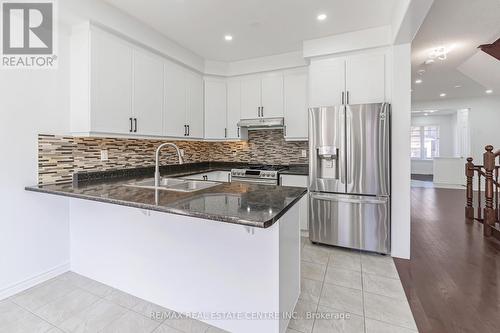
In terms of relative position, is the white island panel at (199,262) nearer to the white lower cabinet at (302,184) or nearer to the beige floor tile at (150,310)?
the beige floor tile at (150,310)

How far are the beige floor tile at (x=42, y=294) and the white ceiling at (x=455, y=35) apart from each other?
453 centimetres

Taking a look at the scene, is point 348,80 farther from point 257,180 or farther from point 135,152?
point 135,152

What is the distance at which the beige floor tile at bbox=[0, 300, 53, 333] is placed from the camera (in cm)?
172

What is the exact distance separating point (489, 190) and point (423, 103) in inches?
218

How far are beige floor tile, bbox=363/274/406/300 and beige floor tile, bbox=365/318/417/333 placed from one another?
1.33 ft

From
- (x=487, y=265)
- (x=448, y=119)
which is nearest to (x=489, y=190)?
(x=487, y=265)

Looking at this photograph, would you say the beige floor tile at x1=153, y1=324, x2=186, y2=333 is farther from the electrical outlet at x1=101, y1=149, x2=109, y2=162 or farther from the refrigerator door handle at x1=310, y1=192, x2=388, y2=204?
the refrigerator door handle at x1=310, y1=192, x2=388, y2=204

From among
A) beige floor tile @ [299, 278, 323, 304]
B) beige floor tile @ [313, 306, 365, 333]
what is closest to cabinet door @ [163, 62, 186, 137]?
beige floor tile @ [299, 278, 323, 304]

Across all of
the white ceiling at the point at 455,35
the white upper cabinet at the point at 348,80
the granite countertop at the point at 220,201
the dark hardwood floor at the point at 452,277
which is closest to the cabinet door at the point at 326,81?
the white upper cabinet at the point at 348,80

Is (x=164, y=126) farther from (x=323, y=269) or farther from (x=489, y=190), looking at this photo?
(x=489, y=190)

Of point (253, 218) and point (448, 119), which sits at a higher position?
point (448, 119)

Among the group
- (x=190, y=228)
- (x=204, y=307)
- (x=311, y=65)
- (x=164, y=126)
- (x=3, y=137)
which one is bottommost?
(x=204, y=307)

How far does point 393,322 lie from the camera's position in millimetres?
1758

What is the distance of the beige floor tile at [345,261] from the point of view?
2612mm
